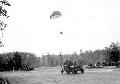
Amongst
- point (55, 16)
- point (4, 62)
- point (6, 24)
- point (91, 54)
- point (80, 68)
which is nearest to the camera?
point (6, 24)

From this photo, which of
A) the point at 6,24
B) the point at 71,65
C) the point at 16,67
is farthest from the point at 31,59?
the point at 6,24

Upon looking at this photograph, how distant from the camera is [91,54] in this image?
550ft

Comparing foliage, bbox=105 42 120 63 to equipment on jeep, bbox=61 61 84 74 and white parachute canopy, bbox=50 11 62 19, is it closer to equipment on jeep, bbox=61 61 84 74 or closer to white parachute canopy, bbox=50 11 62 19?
equipment on jeep, bbox=61 61 84 74

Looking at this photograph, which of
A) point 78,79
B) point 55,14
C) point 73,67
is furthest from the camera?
point 73,67

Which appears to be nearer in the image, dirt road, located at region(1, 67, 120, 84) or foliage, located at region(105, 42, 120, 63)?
dirt road, located at region(1, 67, 120, 84)

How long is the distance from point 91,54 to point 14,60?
282ft

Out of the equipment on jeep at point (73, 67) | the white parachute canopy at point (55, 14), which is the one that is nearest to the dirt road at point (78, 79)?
the equipment on jeep at point (73, 67)

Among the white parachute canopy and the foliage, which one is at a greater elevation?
the white parachute canopy

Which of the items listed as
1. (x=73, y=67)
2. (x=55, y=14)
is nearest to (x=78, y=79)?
(x=55, y=14)

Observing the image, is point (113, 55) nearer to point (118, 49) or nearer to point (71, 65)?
point (118, 49)

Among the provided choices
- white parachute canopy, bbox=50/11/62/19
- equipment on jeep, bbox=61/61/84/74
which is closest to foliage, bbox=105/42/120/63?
equipment on jeep, bbox=61/61/84/74

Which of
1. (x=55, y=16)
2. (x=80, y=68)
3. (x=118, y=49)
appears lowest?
(x=80, y=68)

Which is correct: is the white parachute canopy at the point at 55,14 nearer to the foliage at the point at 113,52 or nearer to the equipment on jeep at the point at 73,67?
the equipment on jeep at the point at 73,67

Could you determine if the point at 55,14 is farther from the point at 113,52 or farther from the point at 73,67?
the point at 113,52
